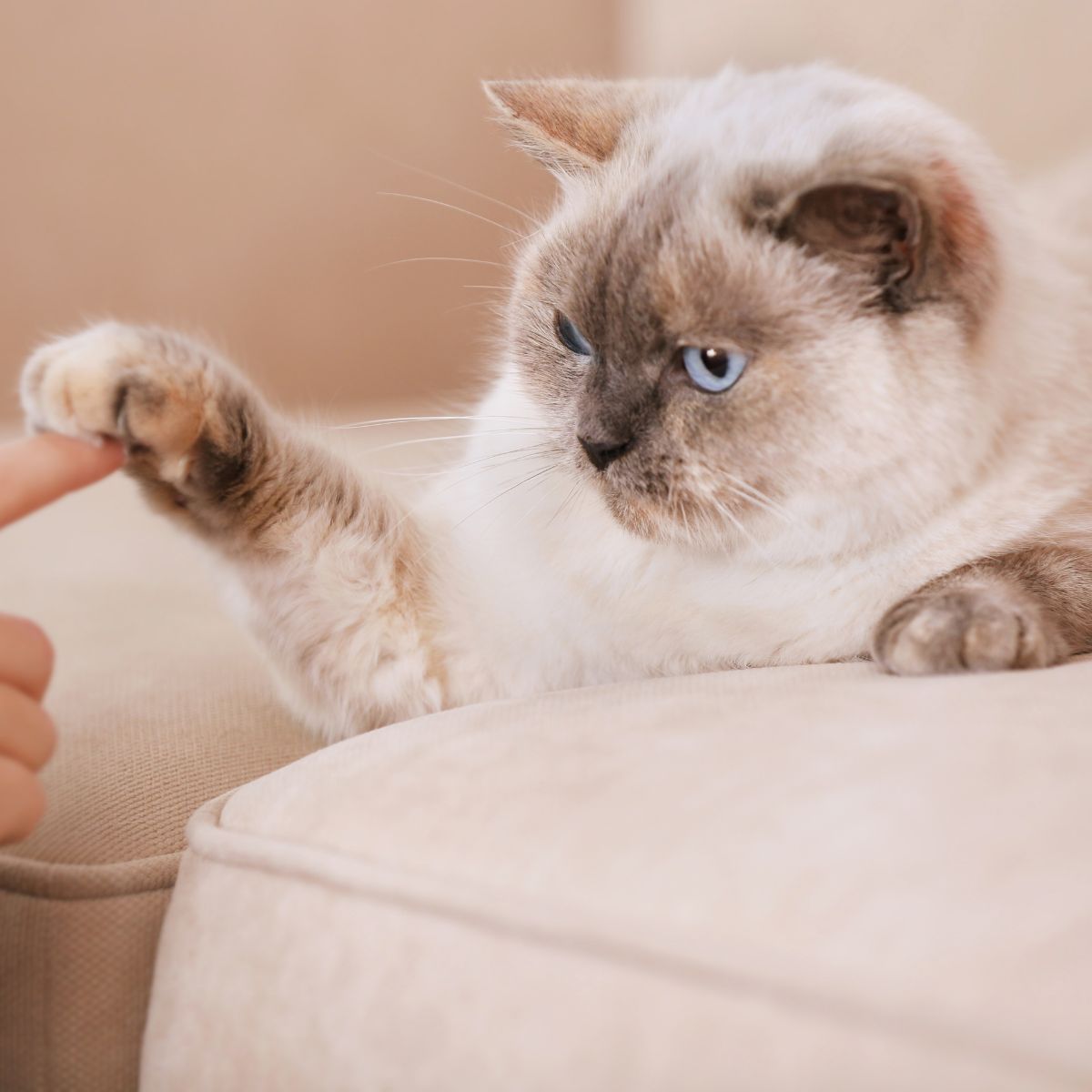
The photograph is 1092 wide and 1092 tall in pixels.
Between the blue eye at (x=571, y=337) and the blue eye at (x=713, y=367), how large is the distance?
119mm

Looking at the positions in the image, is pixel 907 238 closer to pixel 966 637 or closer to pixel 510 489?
pixel 966 637

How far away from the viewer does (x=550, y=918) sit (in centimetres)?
54

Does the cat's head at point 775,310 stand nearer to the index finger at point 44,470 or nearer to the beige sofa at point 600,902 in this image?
the beige sofa at point 600,902

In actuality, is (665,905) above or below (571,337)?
below

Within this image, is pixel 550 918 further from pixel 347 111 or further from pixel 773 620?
pixel 347 111

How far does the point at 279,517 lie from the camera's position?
3.20 feet

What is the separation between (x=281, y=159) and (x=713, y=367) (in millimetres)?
1625

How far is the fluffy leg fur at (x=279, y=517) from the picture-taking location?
846mm

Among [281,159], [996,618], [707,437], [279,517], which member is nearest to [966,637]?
[996,618]

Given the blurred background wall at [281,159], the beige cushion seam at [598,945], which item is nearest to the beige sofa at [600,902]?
the beige cushion seam at [598,945]

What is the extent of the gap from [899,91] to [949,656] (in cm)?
56

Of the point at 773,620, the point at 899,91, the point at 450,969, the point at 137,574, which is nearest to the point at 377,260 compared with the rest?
the point at 137,574

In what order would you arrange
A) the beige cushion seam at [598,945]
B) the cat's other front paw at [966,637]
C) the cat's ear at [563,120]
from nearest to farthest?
the beige cushion seam at [598,945] < the cat's other front paw at [966,637] < the cat's ear at [563,120]

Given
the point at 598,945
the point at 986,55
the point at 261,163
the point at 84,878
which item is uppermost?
the point at 986,55
